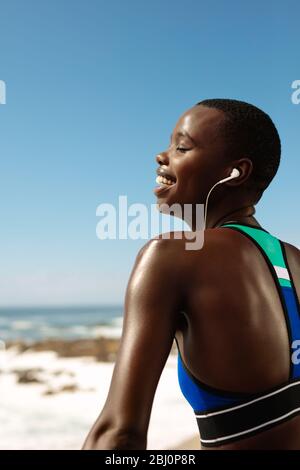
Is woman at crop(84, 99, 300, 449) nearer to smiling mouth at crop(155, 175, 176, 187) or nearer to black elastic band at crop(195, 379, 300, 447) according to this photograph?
black elastic band at crop(195, 379, 300, 447)

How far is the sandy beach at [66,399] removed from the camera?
1213cm

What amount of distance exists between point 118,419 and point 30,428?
15131 mm

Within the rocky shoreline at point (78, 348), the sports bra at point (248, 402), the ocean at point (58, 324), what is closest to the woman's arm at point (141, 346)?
the sports bra at point (248, 402)

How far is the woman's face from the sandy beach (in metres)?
6.39

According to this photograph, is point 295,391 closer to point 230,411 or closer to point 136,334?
point 230,411

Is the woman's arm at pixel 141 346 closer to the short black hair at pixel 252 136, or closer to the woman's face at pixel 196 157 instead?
the woman's face at pixel 196 157

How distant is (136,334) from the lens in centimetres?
139

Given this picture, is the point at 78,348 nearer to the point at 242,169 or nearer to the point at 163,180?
the point at 163,180

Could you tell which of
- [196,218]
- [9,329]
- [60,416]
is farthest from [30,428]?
[9,329]

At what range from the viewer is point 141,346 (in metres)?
1.38

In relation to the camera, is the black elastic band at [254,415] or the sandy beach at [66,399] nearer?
the black elastic band at [254,415]

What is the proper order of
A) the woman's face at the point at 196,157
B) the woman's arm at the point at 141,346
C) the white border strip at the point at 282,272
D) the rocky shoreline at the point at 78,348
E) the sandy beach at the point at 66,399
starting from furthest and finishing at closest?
the rocky shoreline at the point at 78,348
the sandy beach at the point at 66,399
the woman's face at the point at 196,157
the white border strip at the point at 282,272
the woman's arm at the point at 141,346

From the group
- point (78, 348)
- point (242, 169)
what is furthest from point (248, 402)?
point (78, 348)

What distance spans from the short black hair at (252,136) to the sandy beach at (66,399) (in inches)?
249
